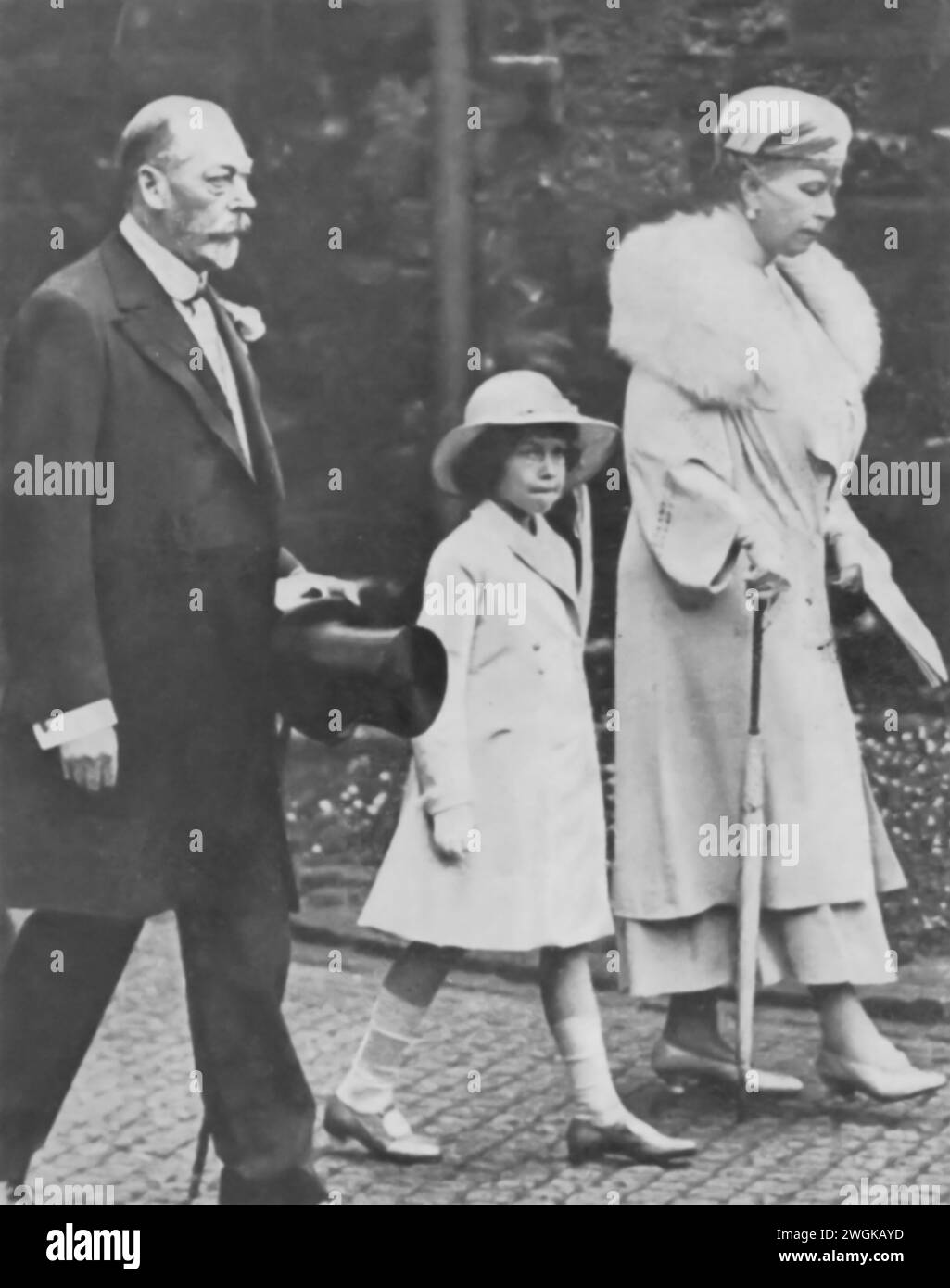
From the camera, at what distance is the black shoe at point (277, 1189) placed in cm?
652

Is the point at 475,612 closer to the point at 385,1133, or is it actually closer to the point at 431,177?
the point at 431,177

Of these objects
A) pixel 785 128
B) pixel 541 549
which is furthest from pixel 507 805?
pixel 785 128

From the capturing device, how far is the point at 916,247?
22.2 feet

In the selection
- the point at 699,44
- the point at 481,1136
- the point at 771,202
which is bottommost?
the point at 481,1136

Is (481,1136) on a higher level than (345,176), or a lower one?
lower

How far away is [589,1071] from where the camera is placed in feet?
21.3

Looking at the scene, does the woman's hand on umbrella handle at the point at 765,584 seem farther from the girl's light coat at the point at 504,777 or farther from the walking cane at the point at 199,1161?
the walking cane at the point at 199,1161

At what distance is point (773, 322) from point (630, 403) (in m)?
0.48

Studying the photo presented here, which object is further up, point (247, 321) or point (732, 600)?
point (247, 321)

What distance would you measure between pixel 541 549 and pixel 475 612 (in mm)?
267

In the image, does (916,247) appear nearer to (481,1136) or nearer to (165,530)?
(165,530)

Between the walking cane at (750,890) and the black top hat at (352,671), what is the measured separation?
91 centimetres
